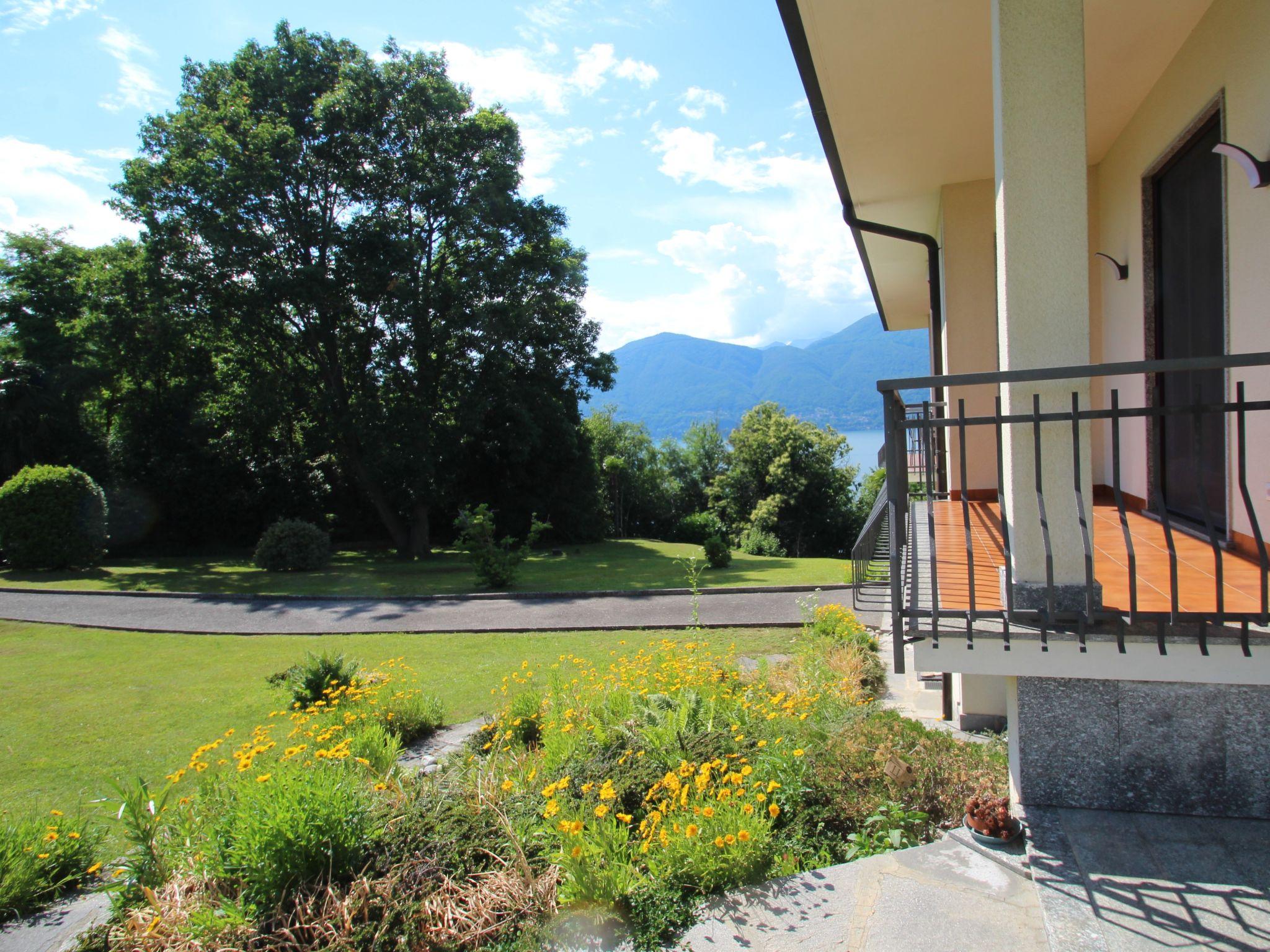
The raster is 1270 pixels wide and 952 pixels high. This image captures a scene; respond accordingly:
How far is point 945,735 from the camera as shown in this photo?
4.46 metres

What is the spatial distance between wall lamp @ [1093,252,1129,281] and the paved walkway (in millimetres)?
6085

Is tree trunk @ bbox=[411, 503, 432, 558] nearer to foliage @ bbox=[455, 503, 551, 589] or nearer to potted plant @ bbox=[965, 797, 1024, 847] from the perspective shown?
foliage @ bbox=[455, 503, 551, 589]

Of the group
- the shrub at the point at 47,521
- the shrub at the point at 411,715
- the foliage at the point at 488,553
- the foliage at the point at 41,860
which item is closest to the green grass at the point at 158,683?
the shrub at the point at 411,715

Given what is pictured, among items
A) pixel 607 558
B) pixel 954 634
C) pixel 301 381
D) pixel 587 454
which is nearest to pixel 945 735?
pixel 954 634

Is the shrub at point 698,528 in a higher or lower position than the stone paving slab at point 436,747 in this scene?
higher

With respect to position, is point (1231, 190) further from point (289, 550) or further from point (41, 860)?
point (289, 550)

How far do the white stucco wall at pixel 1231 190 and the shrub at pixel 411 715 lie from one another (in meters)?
5.70

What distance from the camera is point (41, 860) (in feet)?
12.3

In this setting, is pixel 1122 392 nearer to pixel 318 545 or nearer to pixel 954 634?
pixel 954 634

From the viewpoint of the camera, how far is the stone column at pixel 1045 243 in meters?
2.85

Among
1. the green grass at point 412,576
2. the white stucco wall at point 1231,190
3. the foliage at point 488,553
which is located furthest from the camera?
the green grass at point 412,576

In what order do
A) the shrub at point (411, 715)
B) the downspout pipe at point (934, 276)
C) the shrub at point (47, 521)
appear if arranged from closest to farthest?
the shrub at point (411, 715), the downspout pipe at point (934, 276), the shrub at point (47, 521)

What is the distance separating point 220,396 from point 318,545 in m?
7.44

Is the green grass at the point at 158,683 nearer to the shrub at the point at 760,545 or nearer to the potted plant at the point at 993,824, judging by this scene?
the potted plant at the point at 993,824
